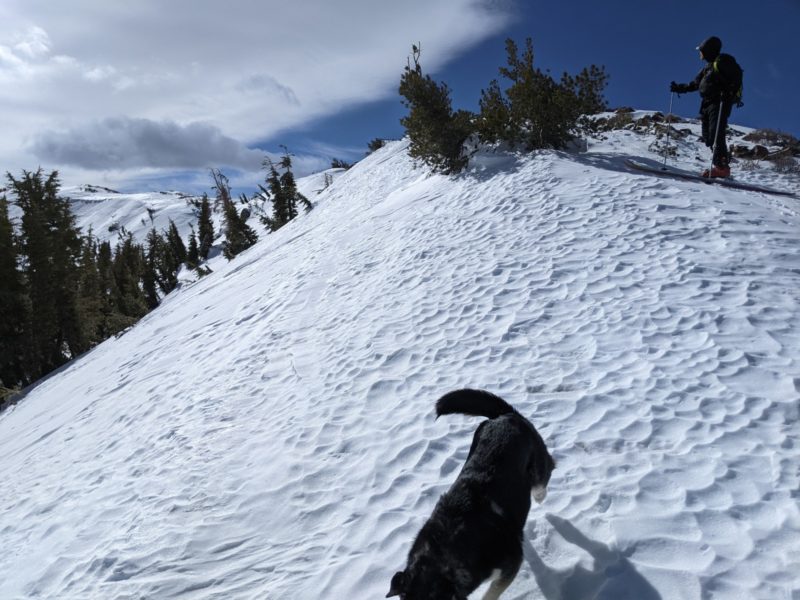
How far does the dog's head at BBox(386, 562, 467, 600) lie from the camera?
254 centimetres

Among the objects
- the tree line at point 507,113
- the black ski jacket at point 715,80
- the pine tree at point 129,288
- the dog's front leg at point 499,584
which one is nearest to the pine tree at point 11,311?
the pine tree at point 129,288

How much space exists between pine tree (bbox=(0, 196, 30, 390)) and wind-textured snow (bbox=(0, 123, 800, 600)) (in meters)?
20.1

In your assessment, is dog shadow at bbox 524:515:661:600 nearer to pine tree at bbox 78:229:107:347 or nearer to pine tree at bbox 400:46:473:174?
pine tree at bbox 400:46:473:174

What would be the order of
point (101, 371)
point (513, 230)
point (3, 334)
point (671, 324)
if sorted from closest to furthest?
point (671, 324), point (513, 230), point (101, 371), point (3, 334)

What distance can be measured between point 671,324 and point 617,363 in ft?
4.06

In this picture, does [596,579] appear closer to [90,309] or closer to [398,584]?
[398,584]

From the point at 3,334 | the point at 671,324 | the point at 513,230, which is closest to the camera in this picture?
the point at 671,324

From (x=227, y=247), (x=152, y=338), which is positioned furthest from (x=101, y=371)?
(x=227, y=247)

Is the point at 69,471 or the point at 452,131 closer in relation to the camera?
the point at 69,471

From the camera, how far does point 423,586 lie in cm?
256

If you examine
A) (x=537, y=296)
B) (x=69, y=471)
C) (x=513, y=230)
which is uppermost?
(x=513, y=230)

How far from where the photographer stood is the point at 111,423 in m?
8.73

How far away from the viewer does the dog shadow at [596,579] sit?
313cm

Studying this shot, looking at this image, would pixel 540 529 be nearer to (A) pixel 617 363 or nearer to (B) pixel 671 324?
(A) pixel 617 363
